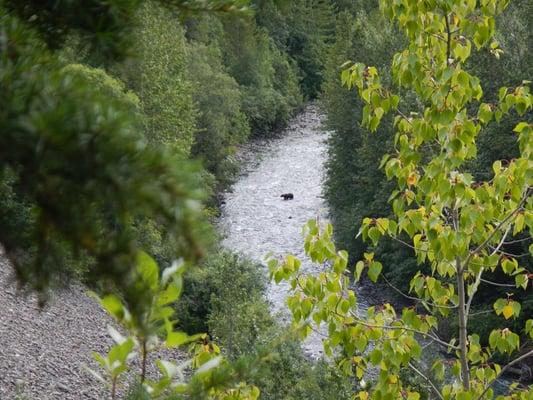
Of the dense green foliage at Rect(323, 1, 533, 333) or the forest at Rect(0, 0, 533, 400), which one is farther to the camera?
the dense green foliage at Rect(323, 1, 533, 333)

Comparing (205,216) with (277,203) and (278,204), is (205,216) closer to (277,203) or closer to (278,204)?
(278,204)

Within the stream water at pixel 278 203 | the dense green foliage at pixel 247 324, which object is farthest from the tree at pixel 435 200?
the stream water at pixel 278 203

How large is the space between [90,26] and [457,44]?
11.8 ft

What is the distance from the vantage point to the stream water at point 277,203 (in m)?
25.5

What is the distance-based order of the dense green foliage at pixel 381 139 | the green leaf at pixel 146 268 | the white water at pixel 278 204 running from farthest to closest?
the white water at pixel 278 204
the dense green foliage at pixel 381 139
the green leaf at pixel 146 268

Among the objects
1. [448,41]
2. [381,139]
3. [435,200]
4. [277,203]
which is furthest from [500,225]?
[277,203]

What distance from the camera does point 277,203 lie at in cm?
3094

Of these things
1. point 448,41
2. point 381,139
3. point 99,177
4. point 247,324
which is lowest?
point 381,139

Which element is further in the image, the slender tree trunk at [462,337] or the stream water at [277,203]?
the stream water at [277,203]

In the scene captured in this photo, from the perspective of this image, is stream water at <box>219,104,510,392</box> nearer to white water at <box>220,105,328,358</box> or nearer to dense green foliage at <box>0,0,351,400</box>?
white water at <box>220,105,328,358</box>

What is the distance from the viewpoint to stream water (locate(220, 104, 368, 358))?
83.6 ft

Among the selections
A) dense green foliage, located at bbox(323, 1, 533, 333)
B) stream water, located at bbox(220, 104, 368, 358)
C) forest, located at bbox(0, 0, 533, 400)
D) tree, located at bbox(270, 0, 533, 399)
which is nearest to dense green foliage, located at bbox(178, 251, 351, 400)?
forest, located at bbox(0, 0, 533, 400)

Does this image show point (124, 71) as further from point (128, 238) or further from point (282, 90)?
point (282, 90)

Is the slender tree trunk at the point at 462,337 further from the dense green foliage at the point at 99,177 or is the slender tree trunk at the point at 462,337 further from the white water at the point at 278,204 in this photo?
the white water at the point at 278,204
